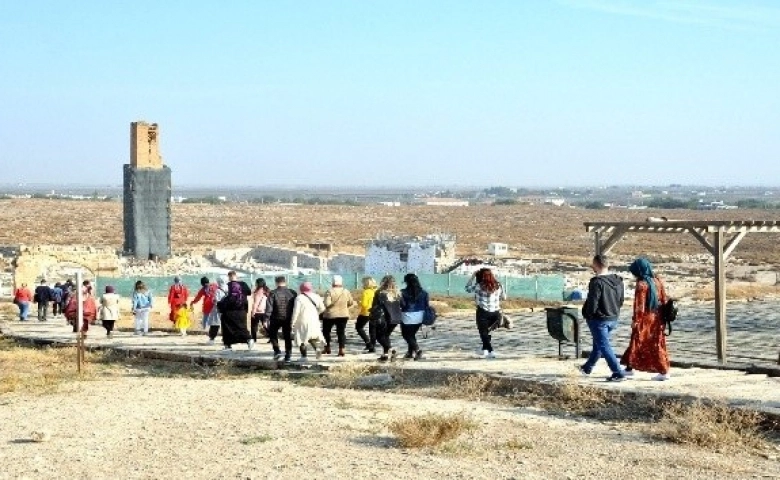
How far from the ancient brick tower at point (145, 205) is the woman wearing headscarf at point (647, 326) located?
4137cm

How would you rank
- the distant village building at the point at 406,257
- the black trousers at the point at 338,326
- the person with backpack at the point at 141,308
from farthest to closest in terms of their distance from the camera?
the distant village building at the point at 406,257, the person with backpack at the point at 141,308, the black trousers at the point at 338,326

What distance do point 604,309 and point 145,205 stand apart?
41.9 meters

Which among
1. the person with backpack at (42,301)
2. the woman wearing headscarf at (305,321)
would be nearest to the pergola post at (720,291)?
the woman wearing headscarf at (305,321)

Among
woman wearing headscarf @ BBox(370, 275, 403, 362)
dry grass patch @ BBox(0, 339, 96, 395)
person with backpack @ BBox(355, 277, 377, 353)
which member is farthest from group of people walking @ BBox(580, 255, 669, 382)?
dry grass patch @ BBox(0, 339, 96, 395)

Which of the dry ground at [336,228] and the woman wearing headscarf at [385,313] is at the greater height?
the woman wearing headscarf at [385,313]

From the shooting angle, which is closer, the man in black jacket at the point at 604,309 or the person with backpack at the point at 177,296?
the man in black jacket at the point at 604,309

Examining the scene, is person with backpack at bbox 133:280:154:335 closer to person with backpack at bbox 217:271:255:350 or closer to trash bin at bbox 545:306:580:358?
person with backpack at bbox 217:271:255:350

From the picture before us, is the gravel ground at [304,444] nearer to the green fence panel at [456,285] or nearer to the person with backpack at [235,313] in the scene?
the person with backpack at [235,313]

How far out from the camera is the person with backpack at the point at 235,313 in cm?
1719

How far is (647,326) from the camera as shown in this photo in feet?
39.6

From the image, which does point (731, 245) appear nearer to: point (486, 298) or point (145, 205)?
point (486, 298)

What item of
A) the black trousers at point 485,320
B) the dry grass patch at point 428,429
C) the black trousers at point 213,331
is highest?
the black trousers at point 485,320

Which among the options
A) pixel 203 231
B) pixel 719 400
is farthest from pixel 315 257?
pixel 203 231

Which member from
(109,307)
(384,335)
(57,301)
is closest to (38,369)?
(109,307)
